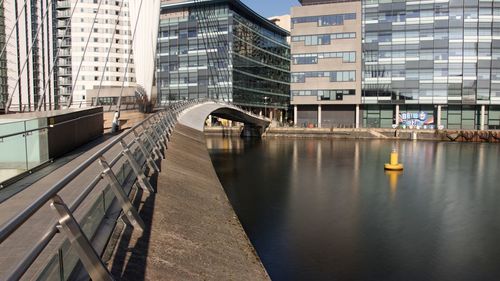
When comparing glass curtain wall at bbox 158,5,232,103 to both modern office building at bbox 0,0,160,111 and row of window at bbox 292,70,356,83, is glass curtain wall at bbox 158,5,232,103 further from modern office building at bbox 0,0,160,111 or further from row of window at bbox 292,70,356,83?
row of window at bbox 292,70,356,83

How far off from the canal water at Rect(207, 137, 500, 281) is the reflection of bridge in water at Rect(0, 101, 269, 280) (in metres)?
6.83

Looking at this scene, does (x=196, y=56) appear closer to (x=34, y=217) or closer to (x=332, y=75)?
(x=332, y=75)

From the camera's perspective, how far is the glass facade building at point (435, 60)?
79.4m

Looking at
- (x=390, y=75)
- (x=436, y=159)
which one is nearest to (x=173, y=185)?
(x=436, y=159)

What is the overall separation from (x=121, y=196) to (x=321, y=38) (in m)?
83.6

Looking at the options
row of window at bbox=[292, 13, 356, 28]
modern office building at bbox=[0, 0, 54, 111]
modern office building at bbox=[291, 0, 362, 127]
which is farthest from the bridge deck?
modern office building at bbox=[0, 0, 54, 111]

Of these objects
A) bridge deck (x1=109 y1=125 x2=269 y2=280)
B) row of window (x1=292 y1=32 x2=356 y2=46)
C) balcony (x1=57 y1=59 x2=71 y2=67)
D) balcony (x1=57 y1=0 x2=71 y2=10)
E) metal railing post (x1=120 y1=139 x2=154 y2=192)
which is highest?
balcony (x1=57 y1=0 x2=71 y2=10)

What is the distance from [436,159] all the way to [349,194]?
25.6m

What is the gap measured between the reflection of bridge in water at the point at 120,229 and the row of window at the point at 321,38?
252ft

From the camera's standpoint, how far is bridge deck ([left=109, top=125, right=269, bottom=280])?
20.1 ft

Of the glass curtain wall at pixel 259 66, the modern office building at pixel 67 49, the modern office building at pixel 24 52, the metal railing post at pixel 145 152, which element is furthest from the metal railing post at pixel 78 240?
the modern office building at pixel 67 49

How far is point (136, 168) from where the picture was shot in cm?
922

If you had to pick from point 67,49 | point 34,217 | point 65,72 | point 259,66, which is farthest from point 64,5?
point 34,217

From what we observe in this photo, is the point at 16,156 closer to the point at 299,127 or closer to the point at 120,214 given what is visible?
the point at 120,214
